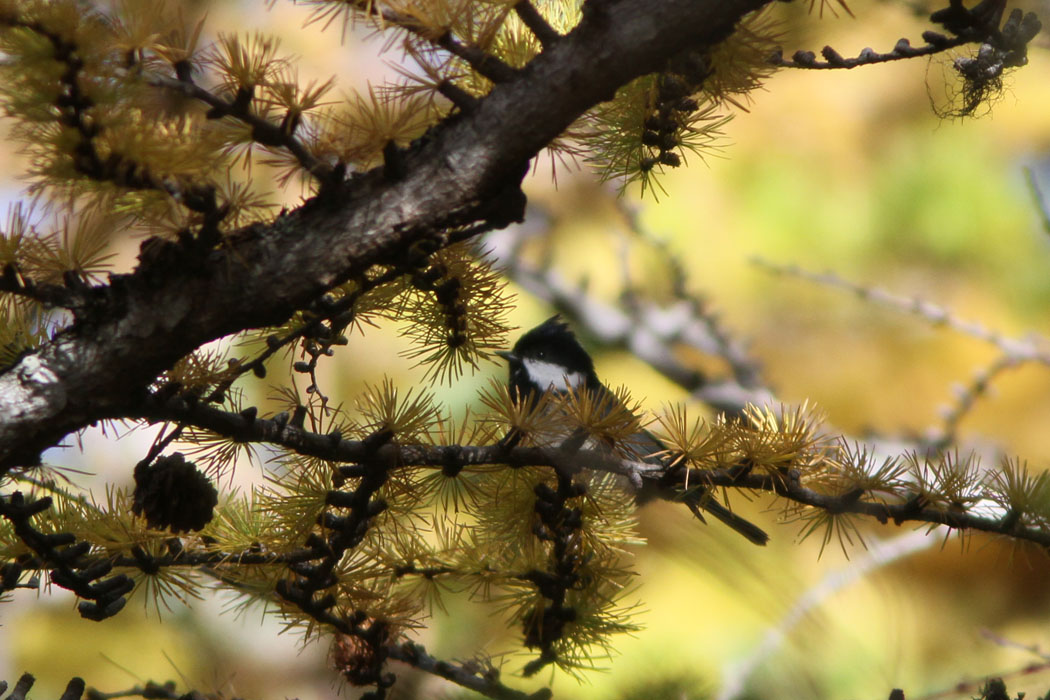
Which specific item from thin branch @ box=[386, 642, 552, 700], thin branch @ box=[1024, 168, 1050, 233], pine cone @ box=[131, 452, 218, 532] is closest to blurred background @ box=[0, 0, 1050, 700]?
thin branch @ box=[1024, 168, 1050, 233]

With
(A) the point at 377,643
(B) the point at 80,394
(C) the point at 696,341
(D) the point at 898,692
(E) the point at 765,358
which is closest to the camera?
(D) the point at 898,692

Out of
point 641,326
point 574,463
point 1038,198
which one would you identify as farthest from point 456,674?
point 641,326

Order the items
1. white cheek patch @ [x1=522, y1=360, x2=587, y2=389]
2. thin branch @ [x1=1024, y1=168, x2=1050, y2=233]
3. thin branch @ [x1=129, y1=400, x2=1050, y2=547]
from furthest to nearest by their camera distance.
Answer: white cheek patch @ [x1=522, y1=360, x2=587, y2=389] < thin branch @ [x1=1024, y1=168, x2=1050, y2=233] < thin branch @ [x1=129, y1=400, x2=1050, y2=547]

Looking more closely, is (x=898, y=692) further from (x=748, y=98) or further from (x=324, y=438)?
(x=748, y=98)

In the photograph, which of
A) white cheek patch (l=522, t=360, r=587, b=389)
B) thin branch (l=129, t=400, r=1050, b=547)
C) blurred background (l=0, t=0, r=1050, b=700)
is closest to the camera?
thin branch (l=129, t=400, r=1050, b=547)

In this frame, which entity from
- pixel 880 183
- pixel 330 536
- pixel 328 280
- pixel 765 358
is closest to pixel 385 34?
pixel 328 280

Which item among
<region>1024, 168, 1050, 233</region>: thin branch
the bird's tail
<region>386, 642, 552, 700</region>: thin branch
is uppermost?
<region>1024, 168, 1050, 233</region>: thin branch

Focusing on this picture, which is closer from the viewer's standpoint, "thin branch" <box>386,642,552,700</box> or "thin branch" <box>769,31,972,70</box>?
"thin branch" <box>769,31,972,70</box>

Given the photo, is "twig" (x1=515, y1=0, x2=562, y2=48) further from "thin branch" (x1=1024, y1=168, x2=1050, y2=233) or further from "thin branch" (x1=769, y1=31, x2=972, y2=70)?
"thin branch" (x1=1024, y1=168, x2=1050, y2=233)

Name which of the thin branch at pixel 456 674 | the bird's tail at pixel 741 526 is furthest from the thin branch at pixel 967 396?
the thin branch at pixel 456 674
